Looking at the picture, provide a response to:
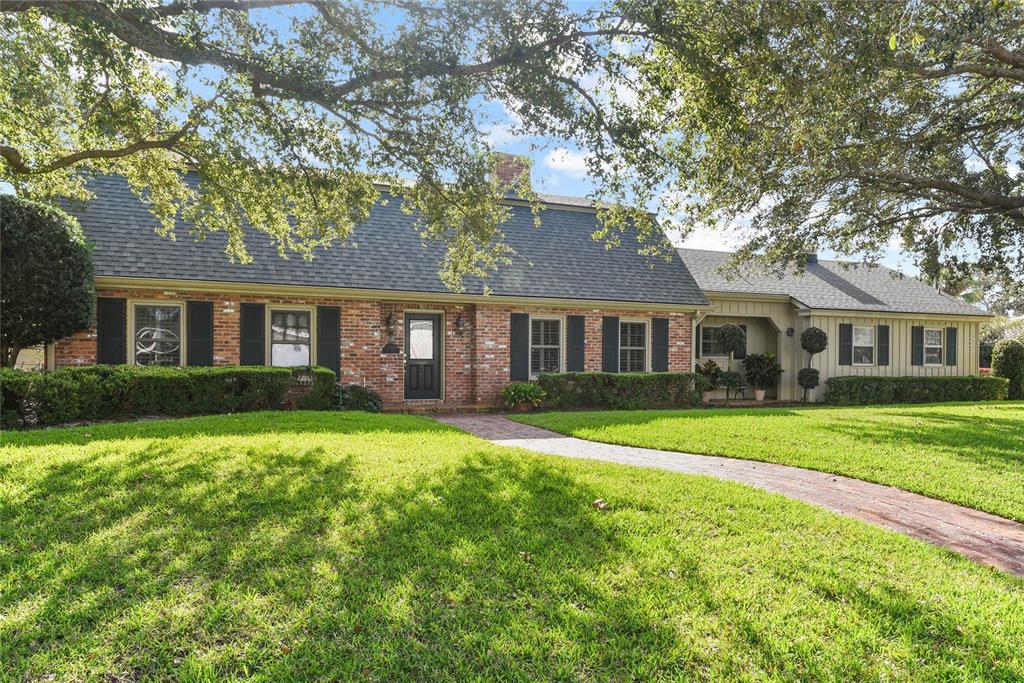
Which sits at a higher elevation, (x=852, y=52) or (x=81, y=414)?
(x=852, y=52)

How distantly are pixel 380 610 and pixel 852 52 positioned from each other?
8.47m

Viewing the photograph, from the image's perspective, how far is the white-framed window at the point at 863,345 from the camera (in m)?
17.8

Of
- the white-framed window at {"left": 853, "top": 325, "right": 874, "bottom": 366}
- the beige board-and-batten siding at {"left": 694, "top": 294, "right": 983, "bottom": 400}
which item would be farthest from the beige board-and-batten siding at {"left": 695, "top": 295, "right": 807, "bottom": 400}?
the white-framed window at {"left": 853, "top": 325, "right": 874, "bottom": 366}

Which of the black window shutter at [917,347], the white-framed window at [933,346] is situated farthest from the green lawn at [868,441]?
the white-framed window at [933,346]

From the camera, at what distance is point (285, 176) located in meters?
8.31

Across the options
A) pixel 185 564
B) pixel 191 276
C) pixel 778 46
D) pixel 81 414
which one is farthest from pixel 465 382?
pixel 185 564

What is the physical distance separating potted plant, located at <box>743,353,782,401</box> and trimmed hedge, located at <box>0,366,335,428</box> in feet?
39.8

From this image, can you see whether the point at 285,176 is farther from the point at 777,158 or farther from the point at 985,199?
the point at 985,199

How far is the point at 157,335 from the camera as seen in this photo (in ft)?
38.3

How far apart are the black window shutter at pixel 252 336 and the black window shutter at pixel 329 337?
114 cm

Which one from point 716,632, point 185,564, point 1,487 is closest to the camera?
point 716,632

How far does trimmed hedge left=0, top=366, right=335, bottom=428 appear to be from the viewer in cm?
816

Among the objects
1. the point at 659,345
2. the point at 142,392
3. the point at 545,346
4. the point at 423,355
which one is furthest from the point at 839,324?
the point at 142,392

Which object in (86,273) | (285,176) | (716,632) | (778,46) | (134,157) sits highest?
(778,46)
